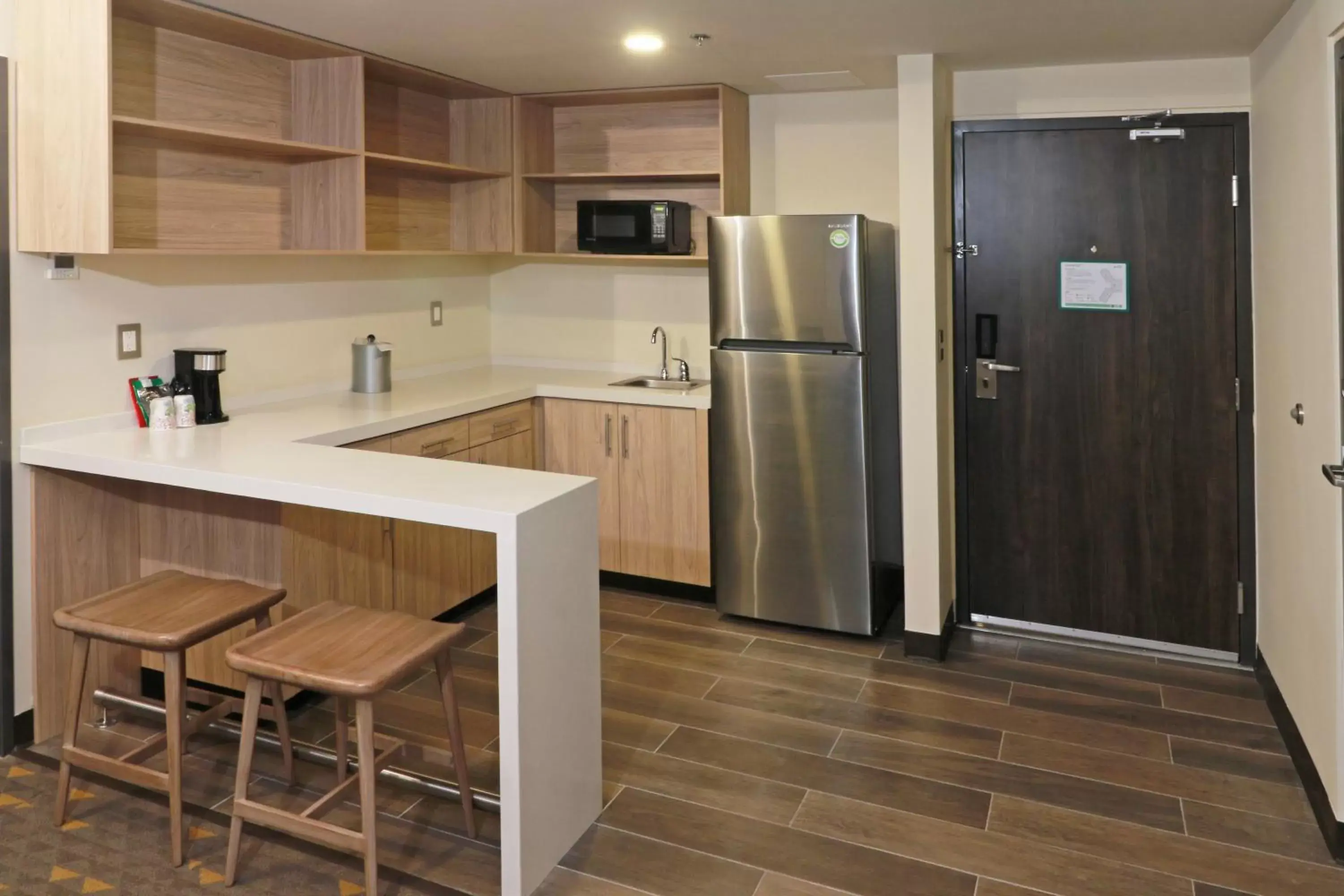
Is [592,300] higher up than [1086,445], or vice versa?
[592,300]

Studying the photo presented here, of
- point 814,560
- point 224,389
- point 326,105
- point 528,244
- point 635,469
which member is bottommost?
point 814,560

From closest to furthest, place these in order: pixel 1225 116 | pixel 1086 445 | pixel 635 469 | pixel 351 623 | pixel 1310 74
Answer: pixel 351 623
pixel 1310 74
pixel 1225 116
pixel 1086 445
pixel 635 469

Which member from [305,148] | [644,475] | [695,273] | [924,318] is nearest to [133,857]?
[305,148]

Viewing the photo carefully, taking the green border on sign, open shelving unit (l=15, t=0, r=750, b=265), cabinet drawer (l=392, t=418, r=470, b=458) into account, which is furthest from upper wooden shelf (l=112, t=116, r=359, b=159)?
the green border on sign

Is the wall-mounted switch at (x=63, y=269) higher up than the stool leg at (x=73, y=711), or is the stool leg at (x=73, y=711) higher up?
the wall-mounted switch at (x=63, y=269)

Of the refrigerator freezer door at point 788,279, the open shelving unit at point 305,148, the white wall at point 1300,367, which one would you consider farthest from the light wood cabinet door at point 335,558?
the white wall at point 1300,367

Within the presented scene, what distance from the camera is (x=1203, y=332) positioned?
3.76 m

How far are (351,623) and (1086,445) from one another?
2.77 m

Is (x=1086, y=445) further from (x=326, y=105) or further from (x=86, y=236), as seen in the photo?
(x=86, y=236)

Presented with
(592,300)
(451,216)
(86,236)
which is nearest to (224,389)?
(86,236)

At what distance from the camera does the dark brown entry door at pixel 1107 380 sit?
376cm

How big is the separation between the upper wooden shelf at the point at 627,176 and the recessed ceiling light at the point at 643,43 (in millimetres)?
791

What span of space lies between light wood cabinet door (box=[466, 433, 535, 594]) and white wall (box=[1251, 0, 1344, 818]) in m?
2.62

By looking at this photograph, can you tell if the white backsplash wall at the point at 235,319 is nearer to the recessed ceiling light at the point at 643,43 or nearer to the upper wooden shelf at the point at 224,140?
the upper wooden shelf at the point at 224,140
